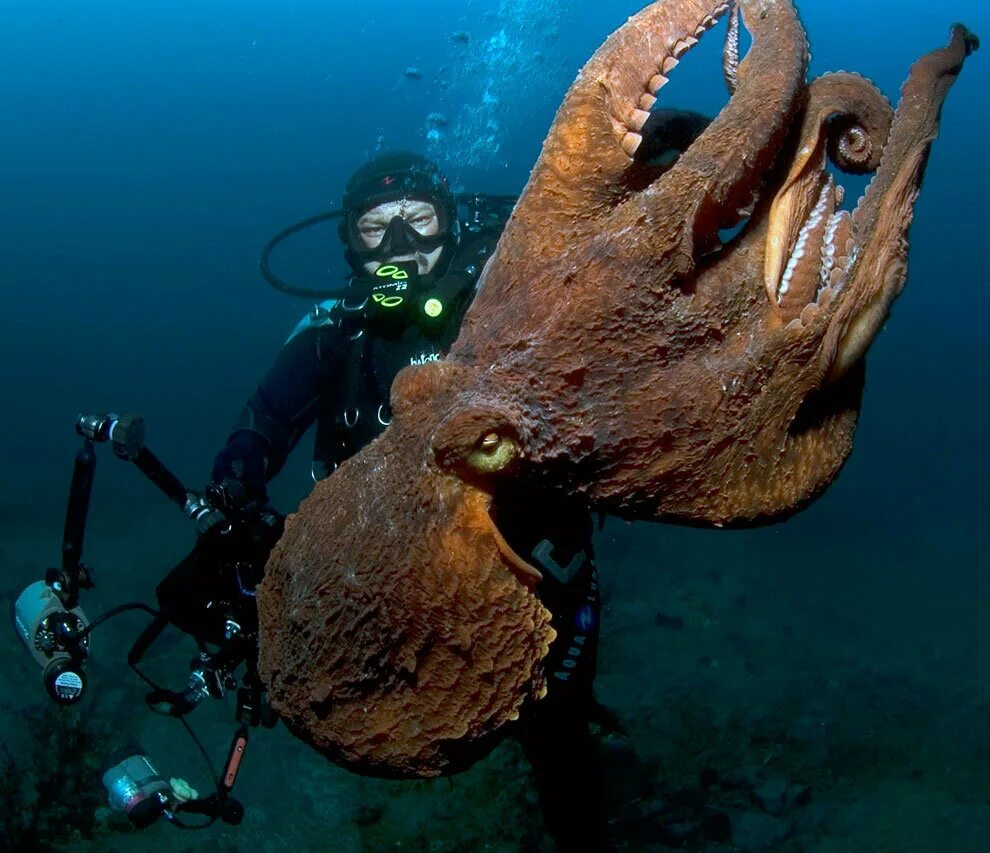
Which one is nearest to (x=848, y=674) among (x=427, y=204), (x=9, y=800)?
(x=427, y=204)

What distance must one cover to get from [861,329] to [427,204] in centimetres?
451

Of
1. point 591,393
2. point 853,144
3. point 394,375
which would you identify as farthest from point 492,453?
point 394,375

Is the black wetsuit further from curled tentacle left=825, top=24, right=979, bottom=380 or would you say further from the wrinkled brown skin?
curled tentacle left=825, top=24, right=979, bottom=380

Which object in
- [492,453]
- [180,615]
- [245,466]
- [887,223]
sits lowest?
[492,453]

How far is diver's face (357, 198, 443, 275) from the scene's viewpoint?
553 cm

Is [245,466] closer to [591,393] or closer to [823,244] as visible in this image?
[591,393]

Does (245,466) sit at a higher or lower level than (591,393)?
higher

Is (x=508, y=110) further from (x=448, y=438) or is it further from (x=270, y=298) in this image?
(x=448, y=438)

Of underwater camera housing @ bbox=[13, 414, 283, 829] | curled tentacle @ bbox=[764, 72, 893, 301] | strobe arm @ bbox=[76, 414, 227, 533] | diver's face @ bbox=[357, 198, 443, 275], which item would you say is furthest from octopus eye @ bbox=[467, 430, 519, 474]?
diver's face @ bbox=[357, 198, 443, 275]

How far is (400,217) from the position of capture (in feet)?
18.1

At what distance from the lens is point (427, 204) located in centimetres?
564

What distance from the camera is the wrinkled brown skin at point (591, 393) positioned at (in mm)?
1508

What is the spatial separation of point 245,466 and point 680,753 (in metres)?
6.86

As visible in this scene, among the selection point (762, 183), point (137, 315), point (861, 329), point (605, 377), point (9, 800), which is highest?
point (137, 315)
